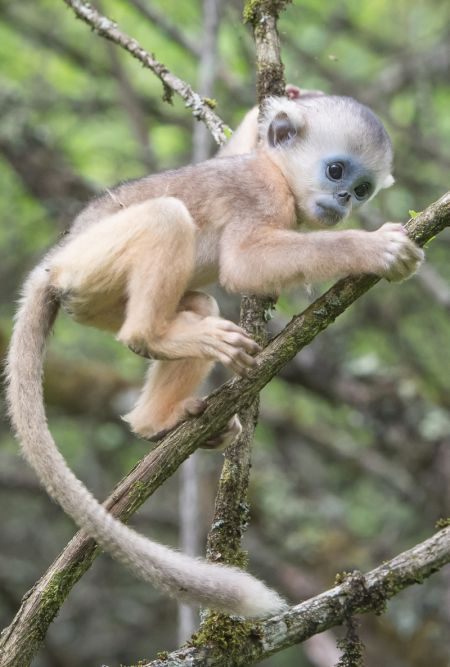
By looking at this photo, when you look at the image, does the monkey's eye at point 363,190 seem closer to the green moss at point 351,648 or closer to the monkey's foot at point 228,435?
the monkey's foot at point 228,435

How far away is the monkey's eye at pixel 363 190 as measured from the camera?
505 cm

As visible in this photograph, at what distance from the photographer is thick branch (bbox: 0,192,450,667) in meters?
3.70

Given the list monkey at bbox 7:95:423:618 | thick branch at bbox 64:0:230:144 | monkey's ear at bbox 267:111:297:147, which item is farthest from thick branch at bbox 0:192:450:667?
thick branch at bbox 64:0:230:144

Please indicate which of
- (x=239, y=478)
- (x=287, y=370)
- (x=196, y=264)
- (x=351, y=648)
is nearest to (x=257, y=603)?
(x=351, y=648)

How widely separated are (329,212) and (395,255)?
0.97 metres

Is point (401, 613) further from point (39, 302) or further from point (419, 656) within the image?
point (39, 302)

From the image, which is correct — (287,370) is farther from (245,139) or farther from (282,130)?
(282,130)

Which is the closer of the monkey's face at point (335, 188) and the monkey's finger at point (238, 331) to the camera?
the monkey's finger at point (238, 331)

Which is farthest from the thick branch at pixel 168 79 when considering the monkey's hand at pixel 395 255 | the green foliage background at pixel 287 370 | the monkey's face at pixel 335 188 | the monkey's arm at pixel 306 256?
the green foliage background at pixel 287 370

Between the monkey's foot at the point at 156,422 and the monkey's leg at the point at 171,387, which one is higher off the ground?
the monkey's leg at the point at 171,387

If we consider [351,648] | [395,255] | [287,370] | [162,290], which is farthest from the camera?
[287,370]

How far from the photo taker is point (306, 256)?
4434 mm

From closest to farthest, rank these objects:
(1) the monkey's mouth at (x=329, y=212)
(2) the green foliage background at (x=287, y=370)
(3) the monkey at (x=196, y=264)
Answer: (3) the monkey at (x=196, y=264) < (1) the monkey's mouth at (x=329, y=212) < (2) the green foliage background at (x=287, y=370)

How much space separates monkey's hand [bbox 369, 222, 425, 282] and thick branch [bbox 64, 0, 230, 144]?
5.42ft
